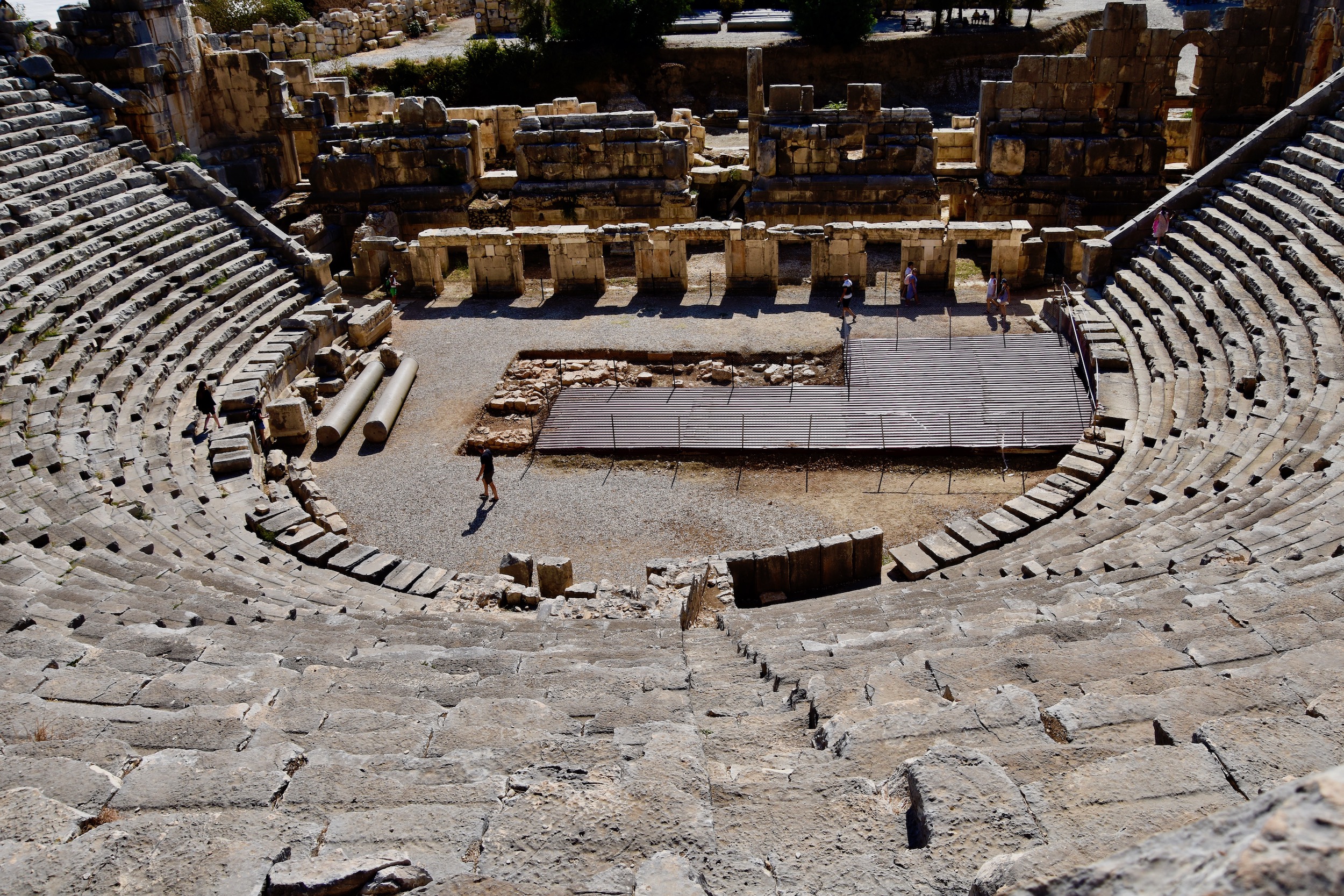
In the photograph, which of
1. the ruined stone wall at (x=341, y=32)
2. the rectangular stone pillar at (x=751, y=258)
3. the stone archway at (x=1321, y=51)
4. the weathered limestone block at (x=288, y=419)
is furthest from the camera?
the ruined stone wall at (x=341, y=32)

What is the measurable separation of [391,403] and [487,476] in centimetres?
369

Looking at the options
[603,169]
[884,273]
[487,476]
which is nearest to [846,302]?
[884,273]

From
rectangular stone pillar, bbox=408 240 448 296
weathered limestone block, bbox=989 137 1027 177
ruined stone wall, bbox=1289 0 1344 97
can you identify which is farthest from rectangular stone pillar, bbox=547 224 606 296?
ruined stone wall, bbox=1289 0 1344 97

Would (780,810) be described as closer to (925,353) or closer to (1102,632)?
(1102,632)

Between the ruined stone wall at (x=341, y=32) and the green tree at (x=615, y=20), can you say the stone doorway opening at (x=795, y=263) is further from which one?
the ruined stone wall at (x=341, y=32)

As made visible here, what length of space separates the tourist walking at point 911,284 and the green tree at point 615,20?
22436mm

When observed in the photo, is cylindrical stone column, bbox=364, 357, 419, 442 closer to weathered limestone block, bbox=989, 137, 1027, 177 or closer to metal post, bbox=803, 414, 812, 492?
metal post, bbox=803, 414, 812, 492

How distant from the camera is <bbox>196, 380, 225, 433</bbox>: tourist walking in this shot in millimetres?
16438

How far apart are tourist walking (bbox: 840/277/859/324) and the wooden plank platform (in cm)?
180

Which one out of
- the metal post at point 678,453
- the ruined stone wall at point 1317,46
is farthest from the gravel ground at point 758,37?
the metal post at point 678,453

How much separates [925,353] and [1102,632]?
11859mm

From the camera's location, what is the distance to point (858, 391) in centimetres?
1795

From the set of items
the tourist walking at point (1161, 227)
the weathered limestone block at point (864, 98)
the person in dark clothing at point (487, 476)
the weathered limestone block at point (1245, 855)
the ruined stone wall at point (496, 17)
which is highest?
the ruined stone wall at point (496, 17)

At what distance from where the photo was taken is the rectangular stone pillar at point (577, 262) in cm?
2312
